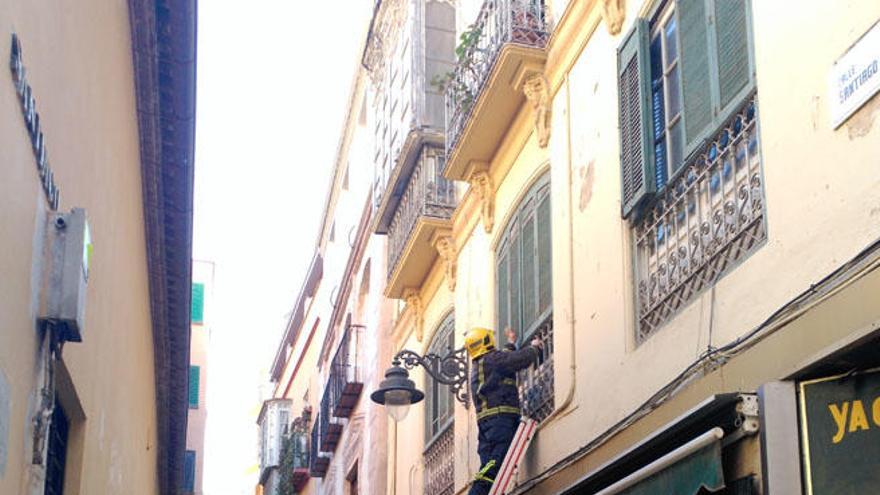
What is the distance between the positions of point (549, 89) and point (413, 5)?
8278 mm

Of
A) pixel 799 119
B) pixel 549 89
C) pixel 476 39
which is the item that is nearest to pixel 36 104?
pixel 799 119

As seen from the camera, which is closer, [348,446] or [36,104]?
[36,104]

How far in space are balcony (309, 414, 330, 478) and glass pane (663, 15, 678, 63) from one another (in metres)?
18.9

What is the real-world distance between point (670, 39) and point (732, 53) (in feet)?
3.98

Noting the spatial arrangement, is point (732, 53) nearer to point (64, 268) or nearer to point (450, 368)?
point (64, 268)

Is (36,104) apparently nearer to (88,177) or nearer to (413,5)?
(88,177)

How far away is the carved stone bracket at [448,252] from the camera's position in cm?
1580

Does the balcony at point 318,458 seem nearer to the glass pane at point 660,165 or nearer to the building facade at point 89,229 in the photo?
the building facade at point 89,229

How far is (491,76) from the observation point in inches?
496

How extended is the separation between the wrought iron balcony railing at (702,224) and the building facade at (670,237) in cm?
2

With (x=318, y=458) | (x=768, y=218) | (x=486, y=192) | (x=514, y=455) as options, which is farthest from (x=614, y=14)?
(x=318, y=458)

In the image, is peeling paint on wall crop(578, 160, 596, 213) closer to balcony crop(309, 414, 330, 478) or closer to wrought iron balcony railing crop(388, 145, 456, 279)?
wrought iron balcony railing crop(388, 145, 456, 279)

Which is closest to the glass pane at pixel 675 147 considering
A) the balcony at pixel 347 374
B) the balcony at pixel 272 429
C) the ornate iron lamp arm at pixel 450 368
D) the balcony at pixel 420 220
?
the ornate iron lamp arm at pixel 450 368

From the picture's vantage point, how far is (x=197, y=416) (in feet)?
130
